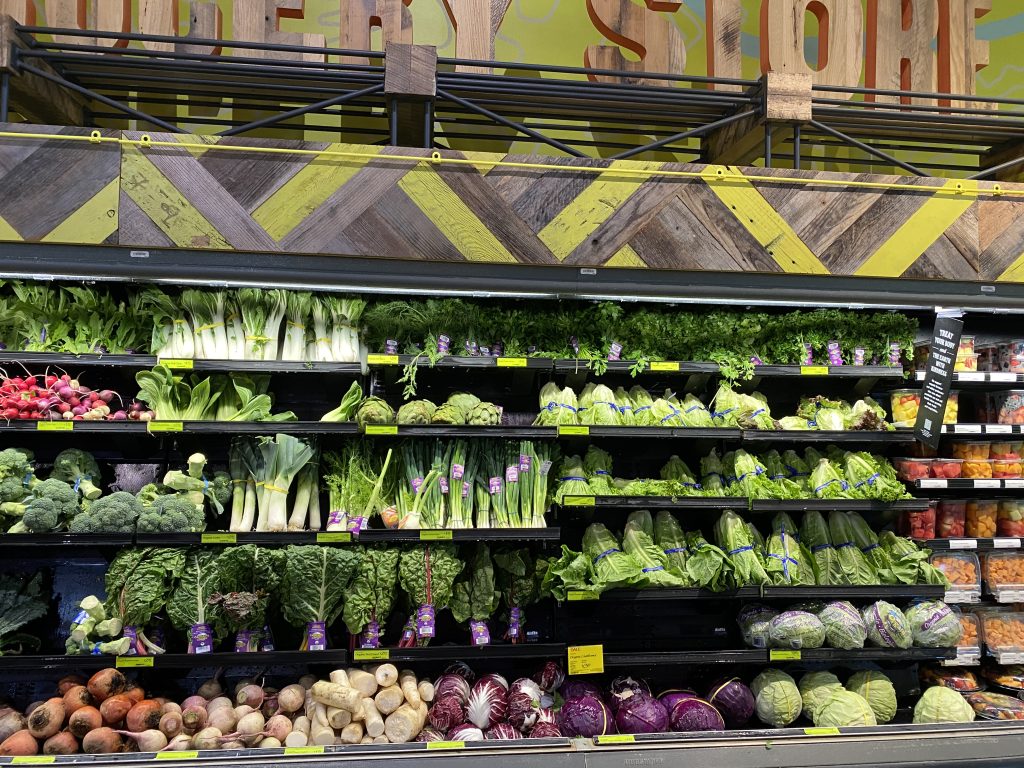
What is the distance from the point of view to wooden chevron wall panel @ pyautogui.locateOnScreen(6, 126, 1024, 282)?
3.38m

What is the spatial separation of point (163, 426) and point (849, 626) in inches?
142

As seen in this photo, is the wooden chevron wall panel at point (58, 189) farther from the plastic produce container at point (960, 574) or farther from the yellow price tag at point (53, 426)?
the plastic produce container at point (960, 574)

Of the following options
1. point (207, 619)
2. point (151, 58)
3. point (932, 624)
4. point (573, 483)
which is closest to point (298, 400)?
point (207, 619)

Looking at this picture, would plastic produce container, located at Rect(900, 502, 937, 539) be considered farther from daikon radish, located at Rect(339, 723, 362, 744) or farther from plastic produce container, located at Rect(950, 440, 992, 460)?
daikon radish, located at Rect(339, 723, 362, 744)

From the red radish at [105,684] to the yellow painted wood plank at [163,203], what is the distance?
2019 mm

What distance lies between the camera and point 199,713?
334cm

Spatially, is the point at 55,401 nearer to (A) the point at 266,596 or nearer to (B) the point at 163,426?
(B) the point at 163,426

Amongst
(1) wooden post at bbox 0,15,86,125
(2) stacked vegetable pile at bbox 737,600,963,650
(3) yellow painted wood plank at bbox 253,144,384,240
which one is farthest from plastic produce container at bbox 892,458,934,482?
(1) wooden post at bbox 0,15,86,125

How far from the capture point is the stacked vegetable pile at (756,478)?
12.8 ft

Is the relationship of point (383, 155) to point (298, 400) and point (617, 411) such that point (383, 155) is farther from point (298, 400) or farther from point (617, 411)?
point (617, 411)

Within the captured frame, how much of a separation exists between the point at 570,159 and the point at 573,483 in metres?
1.70

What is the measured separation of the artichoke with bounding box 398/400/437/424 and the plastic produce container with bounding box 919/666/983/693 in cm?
332

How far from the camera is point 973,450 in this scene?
4.30m

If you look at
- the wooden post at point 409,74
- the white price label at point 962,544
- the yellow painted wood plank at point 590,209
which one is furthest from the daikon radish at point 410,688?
the white price label at point 962,544
